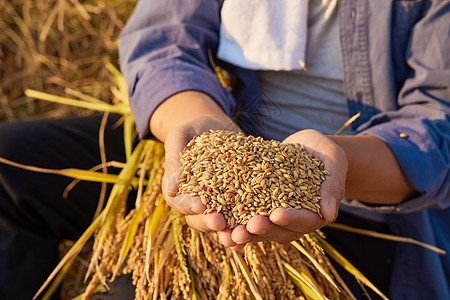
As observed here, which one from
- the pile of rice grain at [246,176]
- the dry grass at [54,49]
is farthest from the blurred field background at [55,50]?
the pile of rice grain at [246,176]

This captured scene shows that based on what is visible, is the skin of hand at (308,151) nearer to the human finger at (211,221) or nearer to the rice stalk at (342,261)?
the human finger at (211,221)

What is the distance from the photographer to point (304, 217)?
74cm

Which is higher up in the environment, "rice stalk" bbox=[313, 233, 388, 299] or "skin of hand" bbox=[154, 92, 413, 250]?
"skin of hand" bbox=[154, 92, 413, 250]

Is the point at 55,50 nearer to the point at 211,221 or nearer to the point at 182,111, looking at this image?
the point at 182,111

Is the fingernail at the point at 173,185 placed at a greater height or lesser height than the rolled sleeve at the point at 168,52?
lesser

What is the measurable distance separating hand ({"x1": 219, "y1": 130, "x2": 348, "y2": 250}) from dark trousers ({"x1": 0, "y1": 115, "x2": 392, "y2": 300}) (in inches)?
12.0

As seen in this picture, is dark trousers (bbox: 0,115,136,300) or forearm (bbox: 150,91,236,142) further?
dark trousers (bbox: 0,115,136,300)

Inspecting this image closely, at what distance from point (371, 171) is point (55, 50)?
1712 mm

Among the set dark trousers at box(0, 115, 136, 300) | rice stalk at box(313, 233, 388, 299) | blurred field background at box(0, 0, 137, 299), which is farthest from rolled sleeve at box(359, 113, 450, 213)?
blurred field background at box(0, 0, 137, 299)

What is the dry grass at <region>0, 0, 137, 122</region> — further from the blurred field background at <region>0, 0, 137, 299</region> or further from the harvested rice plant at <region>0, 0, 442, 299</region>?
the harvested rice plant at <region>0, 0, 442, 299</region>

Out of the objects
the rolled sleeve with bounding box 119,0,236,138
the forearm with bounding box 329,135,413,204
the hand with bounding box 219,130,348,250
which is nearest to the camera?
the hand with bounding box 219,130,348,250

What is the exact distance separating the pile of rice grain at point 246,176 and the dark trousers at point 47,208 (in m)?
0.34

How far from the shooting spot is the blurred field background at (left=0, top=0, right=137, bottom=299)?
1.99 m

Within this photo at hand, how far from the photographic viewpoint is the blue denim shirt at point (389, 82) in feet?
3.14
